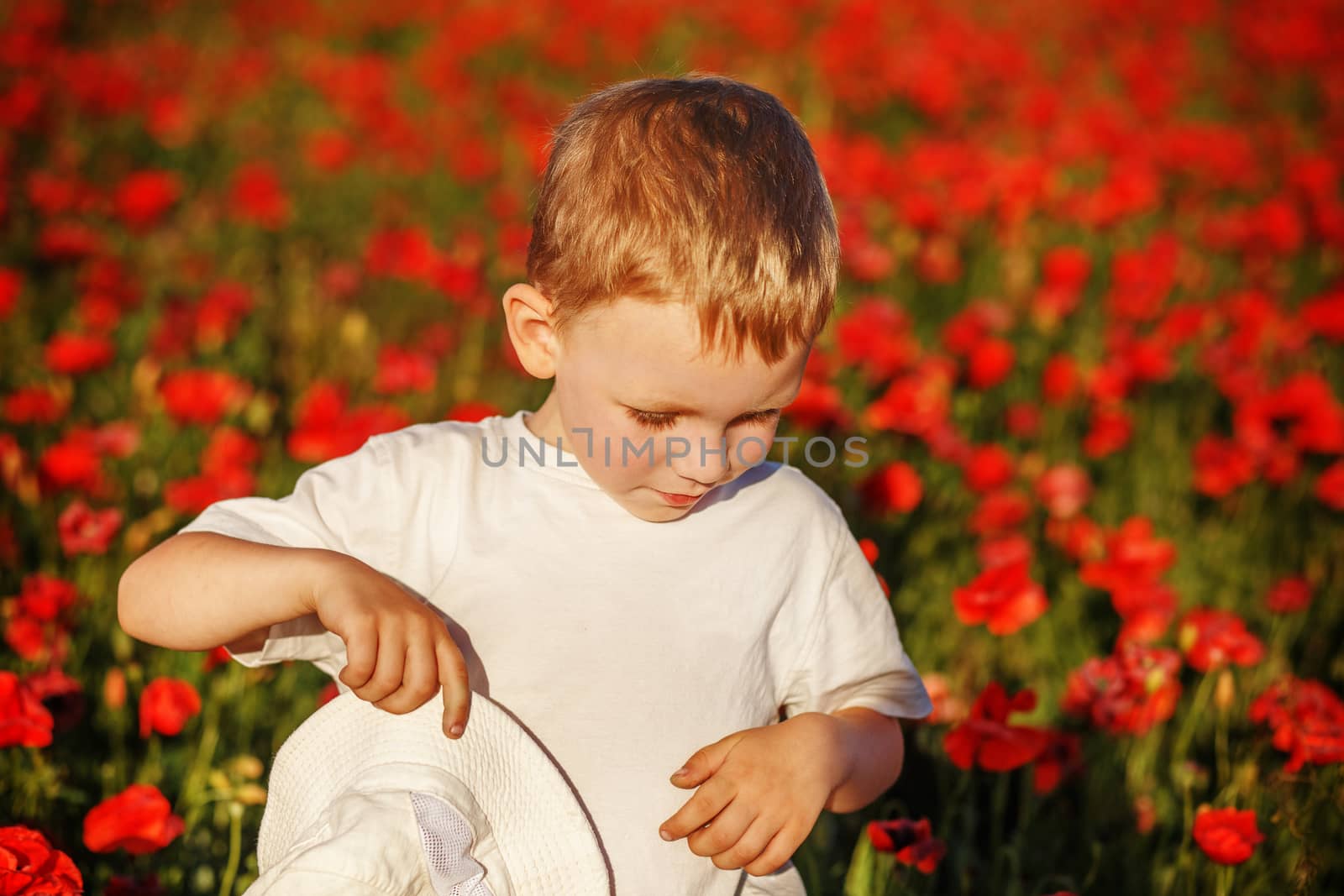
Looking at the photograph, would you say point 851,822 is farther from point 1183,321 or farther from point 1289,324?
point 1289,324

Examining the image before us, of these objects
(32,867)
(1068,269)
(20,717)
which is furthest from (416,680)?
(1068,269)

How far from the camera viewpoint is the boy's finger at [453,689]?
1.38m

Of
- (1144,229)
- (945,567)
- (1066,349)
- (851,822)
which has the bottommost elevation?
(851,822)

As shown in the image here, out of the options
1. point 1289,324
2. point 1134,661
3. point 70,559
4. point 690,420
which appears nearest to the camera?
point 690,420

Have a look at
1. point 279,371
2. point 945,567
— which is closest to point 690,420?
point 945,567

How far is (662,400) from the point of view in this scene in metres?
1.44

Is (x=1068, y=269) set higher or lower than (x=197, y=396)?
higher

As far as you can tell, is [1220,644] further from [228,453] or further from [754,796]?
[228,453]

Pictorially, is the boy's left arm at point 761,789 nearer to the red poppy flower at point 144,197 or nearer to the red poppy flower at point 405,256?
the red poppy flower at point 405,256

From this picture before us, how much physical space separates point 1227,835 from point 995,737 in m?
0.34

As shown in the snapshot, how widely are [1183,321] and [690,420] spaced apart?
99.2 inches

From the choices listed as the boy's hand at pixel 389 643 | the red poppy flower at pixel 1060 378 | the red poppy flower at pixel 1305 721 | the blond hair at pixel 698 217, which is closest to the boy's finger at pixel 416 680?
the boy's hand at pixel 389 643

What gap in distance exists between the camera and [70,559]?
2529 millimetres

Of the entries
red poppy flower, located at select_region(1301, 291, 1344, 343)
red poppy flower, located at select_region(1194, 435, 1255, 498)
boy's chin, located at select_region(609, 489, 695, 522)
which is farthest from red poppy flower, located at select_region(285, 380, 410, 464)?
red poppy flower, located at select_region(1301, 291, 1344, 343)
